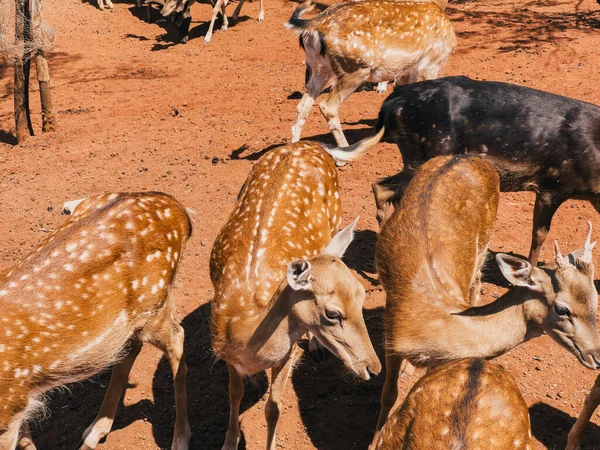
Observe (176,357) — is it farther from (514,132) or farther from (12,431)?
(514,132)

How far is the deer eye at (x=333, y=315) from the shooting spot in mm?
4172

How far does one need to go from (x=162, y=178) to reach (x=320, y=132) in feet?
7.98

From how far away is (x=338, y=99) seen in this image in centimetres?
880

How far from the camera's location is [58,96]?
12023 millimetres

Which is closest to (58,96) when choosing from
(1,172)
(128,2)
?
(1,172)

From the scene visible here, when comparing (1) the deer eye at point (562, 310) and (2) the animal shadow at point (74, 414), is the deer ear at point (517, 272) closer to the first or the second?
(1) the deer eye at point (562, 310)

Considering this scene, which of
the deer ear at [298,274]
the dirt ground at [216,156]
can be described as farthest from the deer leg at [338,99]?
the deer ear at [298,274]

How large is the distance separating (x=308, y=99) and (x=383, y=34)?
1249mm

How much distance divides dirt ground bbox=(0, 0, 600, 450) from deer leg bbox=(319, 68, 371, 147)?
1.59ft

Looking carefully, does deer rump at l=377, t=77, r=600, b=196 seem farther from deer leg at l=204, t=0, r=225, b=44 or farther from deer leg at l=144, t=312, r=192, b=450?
deer leg at l=204, t=0, r=225, b=44

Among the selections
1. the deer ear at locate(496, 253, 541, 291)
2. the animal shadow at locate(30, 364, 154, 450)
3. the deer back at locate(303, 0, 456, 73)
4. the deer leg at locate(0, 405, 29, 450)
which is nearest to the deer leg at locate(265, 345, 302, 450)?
the animal shadow at locate(30, 364, 154, 450)

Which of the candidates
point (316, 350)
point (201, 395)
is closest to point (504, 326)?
point (316, 350)

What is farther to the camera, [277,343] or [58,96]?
[58,96]

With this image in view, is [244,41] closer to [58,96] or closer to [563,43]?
[58,96]
